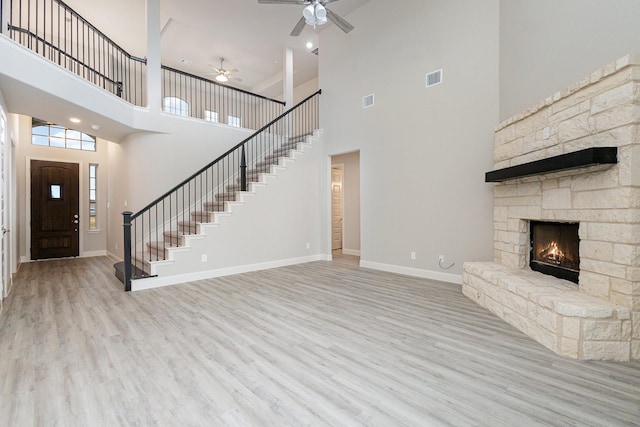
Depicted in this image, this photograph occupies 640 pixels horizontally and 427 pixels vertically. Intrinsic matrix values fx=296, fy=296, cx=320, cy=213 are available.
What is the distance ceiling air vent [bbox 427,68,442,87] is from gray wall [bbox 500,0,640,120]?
0.92 m

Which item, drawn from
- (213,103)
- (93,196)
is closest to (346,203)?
(213,103)

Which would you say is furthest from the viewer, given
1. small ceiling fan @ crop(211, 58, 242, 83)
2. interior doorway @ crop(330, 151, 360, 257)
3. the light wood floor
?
small ceiling fan @ crop(211, 58, 242, 83)

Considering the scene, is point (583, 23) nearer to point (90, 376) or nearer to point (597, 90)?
point (597, 90)

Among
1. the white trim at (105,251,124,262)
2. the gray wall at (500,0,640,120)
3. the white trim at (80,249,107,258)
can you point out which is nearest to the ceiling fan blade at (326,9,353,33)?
the gray wall at (500,0,640,120)

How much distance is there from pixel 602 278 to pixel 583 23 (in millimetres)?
2668

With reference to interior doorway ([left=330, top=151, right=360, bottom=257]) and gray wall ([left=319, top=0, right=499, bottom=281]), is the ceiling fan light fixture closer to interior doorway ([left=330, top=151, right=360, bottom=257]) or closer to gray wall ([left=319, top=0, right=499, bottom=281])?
gray wall ([left=319, top=0, right=499, bottom=281])

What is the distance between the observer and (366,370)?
223 centimetres

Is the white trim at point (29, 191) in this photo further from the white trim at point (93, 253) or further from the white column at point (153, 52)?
the white column at point (153, 52)

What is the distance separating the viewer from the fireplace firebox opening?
306 centimetres

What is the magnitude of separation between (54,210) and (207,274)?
5581mm

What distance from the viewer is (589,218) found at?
2.72m

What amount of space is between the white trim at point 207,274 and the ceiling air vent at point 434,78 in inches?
167

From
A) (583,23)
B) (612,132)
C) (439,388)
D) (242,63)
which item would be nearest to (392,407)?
(439,388)

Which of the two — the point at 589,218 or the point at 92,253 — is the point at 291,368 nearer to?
the point at 589,218
